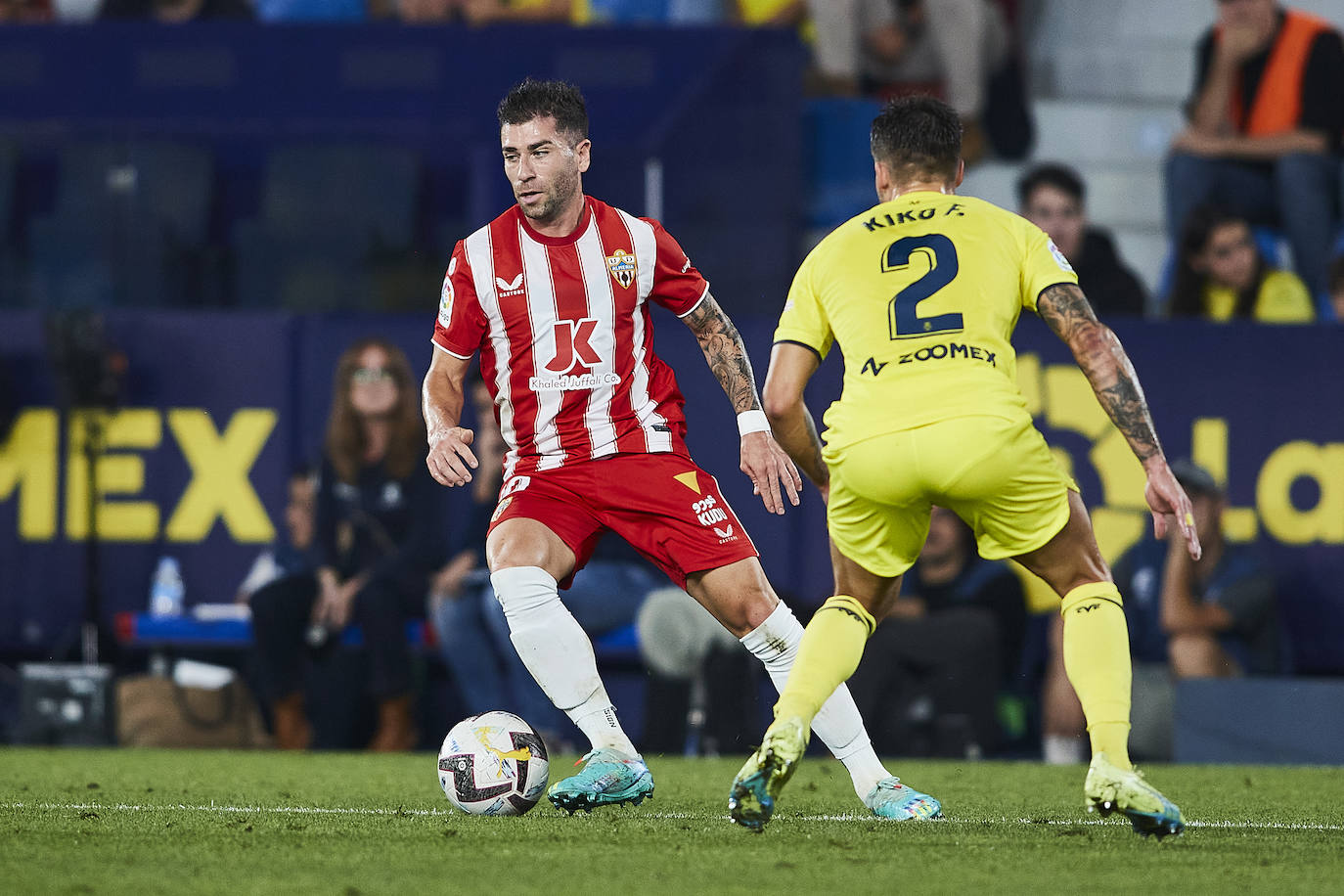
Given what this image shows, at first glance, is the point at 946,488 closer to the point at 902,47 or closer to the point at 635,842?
the point at 635,842

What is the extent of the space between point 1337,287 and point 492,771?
657 centimetres

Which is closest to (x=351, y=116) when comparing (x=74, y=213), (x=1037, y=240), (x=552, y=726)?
(x=74, y=213)

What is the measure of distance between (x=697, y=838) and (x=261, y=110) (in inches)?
290

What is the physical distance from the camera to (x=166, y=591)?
961 cm

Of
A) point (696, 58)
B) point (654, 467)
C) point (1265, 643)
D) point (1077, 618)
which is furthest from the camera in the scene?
point (696, 58)

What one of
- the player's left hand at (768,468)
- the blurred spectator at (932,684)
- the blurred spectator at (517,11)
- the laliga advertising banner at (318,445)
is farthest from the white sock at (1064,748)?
the blurred spectator at (517,11)

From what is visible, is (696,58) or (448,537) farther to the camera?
(696,58)

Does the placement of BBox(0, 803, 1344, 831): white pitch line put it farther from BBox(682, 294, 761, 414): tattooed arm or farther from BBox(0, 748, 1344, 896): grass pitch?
BBox(682, 294, 761, 414): tattooed arm

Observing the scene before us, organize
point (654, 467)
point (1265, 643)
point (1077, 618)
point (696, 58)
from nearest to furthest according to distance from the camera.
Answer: point (1077, 618)
point (654, 467)
point (1265, 643)
point (696, 58)

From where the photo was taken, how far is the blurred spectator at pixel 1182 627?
9.05 metres

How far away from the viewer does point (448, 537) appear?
31.2ft

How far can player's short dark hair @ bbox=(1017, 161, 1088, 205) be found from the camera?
10.3m

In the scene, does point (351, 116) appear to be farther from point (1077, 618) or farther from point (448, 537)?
point (1077, 618)

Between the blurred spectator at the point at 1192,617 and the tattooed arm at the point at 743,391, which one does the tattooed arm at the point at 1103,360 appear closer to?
the tattooed arm at the point at 743,391
